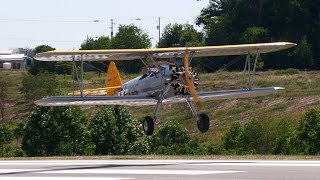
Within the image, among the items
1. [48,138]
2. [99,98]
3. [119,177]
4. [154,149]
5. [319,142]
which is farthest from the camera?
[48,138]

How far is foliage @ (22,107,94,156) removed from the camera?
62.1m

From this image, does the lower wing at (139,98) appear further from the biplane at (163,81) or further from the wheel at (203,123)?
the wheel at (203,123)

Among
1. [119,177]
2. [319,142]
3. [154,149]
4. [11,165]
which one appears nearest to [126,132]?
[154,149]

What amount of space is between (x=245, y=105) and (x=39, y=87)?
77.7 feet

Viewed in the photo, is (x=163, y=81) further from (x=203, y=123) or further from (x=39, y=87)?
(x=39, y=87)

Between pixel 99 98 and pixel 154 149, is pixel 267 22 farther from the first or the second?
pixel 99 98

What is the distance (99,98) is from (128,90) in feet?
7.09

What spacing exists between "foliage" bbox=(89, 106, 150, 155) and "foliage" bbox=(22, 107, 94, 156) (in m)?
0.73

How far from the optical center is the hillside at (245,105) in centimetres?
6481

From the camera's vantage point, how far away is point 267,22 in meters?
96.2

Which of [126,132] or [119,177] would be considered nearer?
[119,177]

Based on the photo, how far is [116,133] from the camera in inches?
2445

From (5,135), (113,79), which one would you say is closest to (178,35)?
(5,135)

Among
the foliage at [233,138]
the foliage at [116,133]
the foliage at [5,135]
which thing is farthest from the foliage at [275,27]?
the foliage at [233,138]
